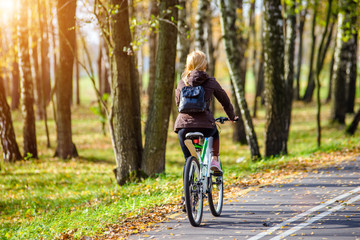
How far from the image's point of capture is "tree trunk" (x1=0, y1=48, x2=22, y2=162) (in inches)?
592

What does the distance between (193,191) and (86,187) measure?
6724 millimetres

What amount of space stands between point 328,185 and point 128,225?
3.89 m

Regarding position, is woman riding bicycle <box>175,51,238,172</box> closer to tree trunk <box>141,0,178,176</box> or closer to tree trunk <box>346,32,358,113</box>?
tree trunk <box>141,0,178,176</box>

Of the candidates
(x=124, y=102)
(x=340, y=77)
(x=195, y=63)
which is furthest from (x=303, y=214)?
(x=340, y=77)

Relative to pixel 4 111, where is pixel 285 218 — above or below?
below

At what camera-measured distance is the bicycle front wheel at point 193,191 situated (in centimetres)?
593

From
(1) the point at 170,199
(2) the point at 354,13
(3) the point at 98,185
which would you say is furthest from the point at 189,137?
(2) the point at 354,13

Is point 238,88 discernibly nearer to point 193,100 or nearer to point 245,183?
point 245,183

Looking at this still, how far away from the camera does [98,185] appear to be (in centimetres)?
1262

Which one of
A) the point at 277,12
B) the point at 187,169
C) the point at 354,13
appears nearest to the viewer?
the point at 187,169

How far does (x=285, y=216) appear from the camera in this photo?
21.6 feet

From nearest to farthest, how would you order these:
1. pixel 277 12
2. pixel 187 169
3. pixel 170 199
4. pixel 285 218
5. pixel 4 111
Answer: pixel 187 169 < pixel 285 218 < pixel 170 199 < pixel 277 12 < pixel 4 111

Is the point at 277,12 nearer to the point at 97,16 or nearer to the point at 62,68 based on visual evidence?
the point at 97,16

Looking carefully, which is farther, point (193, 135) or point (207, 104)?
point (207, 104)
